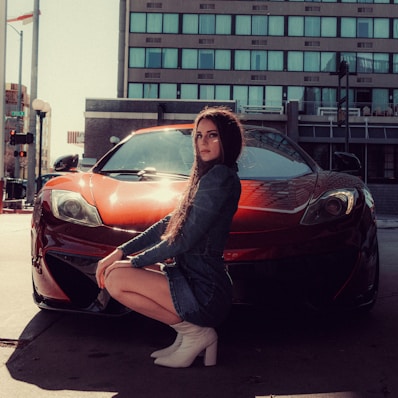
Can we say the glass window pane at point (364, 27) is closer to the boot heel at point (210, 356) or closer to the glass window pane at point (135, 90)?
the glass window pane at point (135, 90)

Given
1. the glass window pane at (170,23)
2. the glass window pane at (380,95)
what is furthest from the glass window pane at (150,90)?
the glass window pane at (380,95)

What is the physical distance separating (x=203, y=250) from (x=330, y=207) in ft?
3.36

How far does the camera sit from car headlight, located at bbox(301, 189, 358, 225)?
335 cm

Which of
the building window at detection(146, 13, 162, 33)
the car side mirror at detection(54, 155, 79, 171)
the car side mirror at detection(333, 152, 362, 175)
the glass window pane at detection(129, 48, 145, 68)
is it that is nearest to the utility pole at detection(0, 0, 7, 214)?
the car side mirror at detection(54, 155, 79, 171)

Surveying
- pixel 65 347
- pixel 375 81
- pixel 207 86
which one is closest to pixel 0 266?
pixel 65 347

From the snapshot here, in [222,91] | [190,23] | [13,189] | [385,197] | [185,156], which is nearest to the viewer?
[185,156]

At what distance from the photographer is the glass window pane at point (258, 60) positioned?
43625 mm

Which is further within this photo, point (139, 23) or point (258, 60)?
point (258, 60)

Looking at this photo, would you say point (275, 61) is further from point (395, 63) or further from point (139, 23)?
point (139, 23)

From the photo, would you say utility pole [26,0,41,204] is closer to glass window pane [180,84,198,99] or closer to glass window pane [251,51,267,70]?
glass window pane [180,84,198,99]

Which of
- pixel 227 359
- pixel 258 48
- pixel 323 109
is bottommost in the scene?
pixel 227 359

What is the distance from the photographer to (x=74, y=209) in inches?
138

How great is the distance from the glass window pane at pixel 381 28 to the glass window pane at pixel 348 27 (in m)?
1.52

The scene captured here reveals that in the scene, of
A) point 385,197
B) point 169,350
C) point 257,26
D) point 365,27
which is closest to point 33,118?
point 385,197
